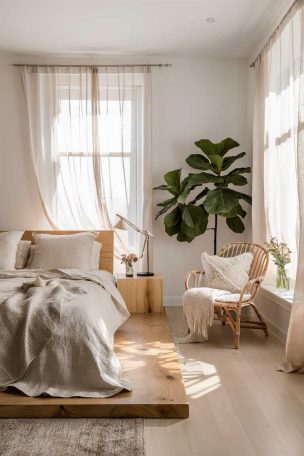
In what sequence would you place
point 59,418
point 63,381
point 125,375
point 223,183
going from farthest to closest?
point 223,183, point 125,375, point 63,381, point 59,418

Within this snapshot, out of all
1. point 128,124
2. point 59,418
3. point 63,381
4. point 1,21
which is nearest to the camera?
point 59,418

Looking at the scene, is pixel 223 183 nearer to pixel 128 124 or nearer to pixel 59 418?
pixel 128 124

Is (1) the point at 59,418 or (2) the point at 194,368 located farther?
(2) the point at 194,368

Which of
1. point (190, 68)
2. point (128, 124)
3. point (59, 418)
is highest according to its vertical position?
point (190, 68)

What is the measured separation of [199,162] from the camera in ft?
19.5

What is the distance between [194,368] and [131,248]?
257 centimetres

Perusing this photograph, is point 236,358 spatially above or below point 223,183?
below

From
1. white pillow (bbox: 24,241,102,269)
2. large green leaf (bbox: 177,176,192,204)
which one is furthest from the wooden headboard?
large green leaf (bbox: 177,176,192,204)

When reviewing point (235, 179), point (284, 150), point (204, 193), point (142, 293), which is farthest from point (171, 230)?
point (284, 150)

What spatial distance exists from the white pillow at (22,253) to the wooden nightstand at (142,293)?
102 centimetres

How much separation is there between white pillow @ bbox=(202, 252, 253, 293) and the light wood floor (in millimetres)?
636

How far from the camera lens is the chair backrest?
197 inches

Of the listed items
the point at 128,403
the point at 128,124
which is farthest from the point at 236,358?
the point at 128,124

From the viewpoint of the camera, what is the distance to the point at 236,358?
4.14 meters
